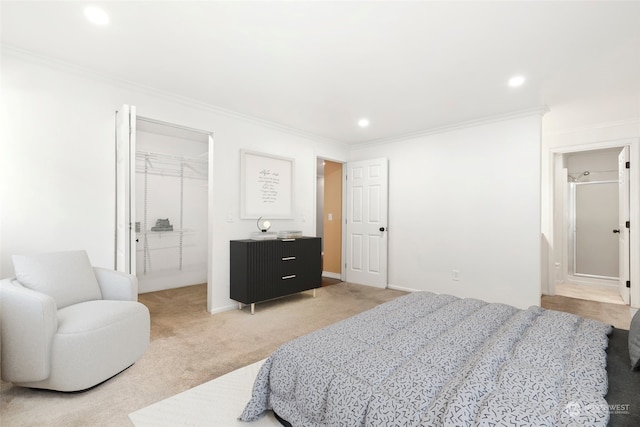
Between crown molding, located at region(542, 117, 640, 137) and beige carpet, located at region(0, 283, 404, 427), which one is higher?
crown molding, located at region(542, 117, 640, 137)

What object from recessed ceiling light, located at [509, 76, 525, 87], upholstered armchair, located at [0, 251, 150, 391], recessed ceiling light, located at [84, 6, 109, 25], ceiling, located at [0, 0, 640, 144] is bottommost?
upholstered armchair, located at [0, 251, 150, 391]

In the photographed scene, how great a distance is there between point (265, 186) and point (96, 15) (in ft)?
8.23

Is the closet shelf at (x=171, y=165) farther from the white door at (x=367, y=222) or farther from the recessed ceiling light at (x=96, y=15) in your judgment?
the recessed ceiling light at (x=96, y=15)

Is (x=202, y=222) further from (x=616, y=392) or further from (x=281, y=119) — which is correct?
(x=616, y=392)

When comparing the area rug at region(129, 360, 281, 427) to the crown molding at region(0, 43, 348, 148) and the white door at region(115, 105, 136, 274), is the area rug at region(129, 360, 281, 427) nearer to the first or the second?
the white door at region(115, 105, 136, 274)

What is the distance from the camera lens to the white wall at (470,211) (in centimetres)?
380

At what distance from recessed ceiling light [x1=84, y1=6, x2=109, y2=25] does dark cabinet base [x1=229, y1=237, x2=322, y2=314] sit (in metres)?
2.32

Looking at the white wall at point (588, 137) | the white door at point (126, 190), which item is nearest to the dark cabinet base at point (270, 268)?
the white door at point (126, 190)

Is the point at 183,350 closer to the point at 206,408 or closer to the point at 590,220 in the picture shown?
the point at 206,408

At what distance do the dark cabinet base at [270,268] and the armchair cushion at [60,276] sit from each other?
4.81 feet

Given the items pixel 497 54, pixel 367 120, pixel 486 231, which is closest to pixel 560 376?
pixel 497 54

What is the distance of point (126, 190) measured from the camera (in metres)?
2.69

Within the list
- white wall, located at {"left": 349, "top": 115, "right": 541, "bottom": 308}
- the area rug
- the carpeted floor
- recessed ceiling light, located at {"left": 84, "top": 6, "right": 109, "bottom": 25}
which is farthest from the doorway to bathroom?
recessed ceiling light, located at {"left": 84, "top": 6, "right": 109, "bottom": 25}

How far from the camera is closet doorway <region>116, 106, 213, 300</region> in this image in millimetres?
4629
